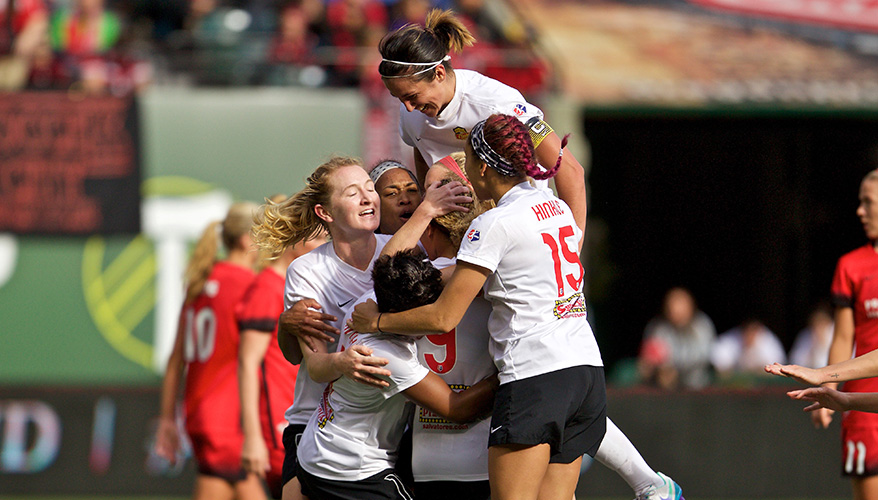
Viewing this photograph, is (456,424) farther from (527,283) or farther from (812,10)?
(812,10)

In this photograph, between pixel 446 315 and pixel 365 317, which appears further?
pixel 365 317

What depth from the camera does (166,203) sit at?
1158cm

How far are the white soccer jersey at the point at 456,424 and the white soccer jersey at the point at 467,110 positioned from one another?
75 cm

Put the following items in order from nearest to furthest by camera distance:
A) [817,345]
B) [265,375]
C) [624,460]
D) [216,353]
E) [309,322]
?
1. [309,322]
2. [624,460]
3. [265,375]
4. [216,353]
5. [817,345]

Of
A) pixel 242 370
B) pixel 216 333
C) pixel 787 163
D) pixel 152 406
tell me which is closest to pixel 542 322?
pixel 242 370

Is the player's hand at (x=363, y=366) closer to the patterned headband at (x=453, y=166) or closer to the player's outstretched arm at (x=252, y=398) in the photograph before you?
the patterned headband at (x=453, y=166)

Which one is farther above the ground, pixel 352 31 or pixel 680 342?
pixel 352 31

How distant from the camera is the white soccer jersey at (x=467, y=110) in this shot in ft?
14.0

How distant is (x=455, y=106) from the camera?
170 inches

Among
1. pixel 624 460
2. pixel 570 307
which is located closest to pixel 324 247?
pixel 570 307

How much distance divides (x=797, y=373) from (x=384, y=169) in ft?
5.96

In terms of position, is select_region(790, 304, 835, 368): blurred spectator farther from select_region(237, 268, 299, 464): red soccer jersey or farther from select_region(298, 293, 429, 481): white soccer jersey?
select_region(298, 293, 429, 481): white soccer jersey

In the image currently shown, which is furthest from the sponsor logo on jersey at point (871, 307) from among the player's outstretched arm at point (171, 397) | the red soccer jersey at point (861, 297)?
the player's outstretched arm at point (171, 397)

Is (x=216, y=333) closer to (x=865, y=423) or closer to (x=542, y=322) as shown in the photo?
(x=542, y=322)
